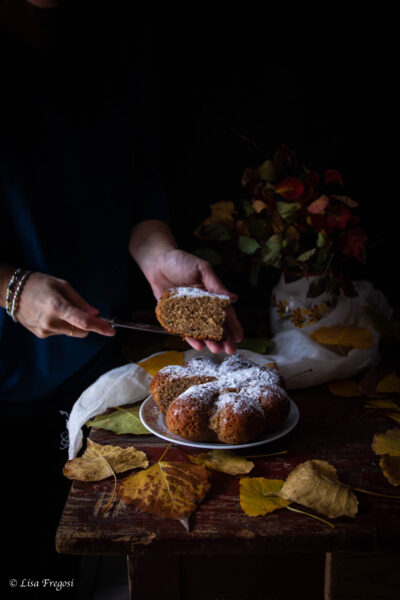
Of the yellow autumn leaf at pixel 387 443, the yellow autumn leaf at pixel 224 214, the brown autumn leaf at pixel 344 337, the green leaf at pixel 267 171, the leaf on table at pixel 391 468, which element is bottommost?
the yellow autumn leaf at pixel 387 443

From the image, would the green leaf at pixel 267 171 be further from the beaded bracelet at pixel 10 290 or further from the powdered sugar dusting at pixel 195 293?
the beaded bracelet at pixel 10 290

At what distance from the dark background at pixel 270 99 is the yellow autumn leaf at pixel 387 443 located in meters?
0.84

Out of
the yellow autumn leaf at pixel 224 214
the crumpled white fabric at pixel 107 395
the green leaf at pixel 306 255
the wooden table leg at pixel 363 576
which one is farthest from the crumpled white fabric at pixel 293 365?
the wooden table leg at pixel 363 576

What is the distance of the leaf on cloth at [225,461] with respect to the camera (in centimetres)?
105

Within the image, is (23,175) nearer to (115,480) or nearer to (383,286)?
(115,480)

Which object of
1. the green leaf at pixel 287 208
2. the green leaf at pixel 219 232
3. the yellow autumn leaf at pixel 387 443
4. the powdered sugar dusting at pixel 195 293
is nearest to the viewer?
the yellow autumn leaf at pixel 387 443

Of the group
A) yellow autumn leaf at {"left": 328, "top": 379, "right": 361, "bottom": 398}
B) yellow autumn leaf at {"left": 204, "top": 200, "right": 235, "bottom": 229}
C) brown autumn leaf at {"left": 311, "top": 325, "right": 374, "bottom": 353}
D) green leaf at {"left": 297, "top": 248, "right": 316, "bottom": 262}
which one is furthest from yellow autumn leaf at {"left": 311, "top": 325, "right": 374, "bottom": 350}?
yellow autumn leaf at {"left": 204, "top": 200, "right": 235, "bottom": 229}

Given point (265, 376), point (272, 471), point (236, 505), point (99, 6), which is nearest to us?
point (236, 505)

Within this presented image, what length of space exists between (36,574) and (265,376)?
42.5 inches

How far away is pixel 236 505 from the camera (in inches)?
37.8

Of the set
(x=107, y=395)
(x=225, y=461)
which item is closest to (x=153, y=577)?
(x=225, y=461)

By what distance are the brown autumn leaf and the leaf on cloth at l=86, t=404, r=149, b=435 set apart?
2.14ft

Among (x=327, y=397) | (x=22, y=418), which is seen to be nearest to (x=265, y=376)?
(x=327, y=397)

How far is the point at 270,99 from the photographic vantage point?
1828mm
